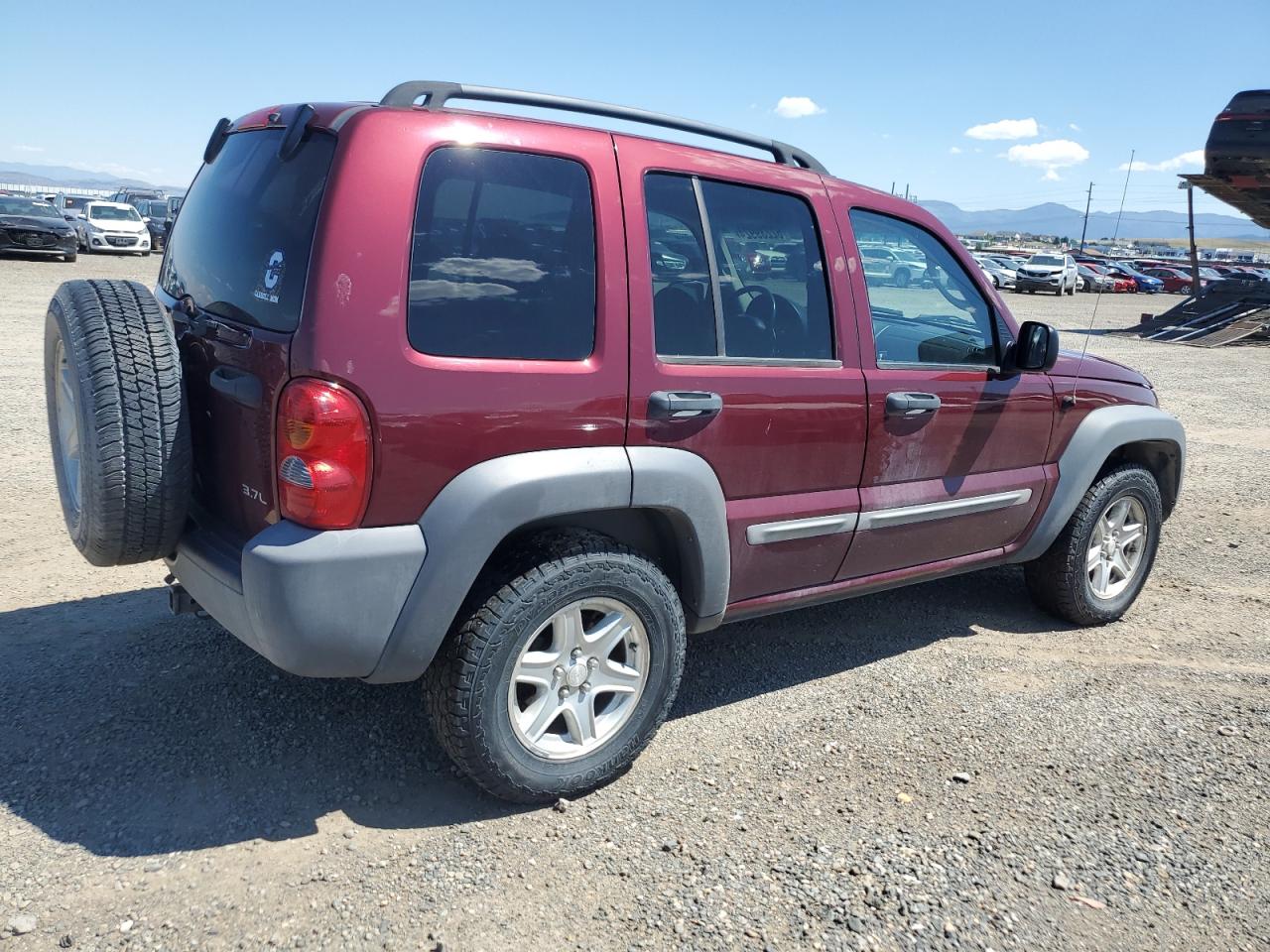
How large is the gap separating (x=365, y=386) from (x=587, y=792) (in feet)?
4.82

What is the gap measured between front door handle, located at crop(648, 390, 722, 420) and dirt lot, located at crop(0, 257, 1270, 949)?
1.19m

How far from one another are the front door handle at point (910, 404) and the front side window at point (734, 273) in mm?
309

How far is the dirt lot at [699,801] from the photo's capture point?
2.56 metres

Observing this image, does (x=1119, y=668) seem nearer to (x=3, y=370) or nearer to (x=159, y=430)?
(x=159, y=430)

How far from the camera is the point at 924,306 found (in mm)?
3934

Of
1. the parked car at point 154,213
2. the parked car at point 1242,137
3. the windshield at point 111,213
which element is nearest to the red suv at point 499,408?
the parked car at point 1242,137

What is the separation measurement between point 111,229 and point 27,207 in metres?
4.08

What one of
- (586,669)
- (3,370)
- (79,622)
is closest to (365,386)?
(586,669)

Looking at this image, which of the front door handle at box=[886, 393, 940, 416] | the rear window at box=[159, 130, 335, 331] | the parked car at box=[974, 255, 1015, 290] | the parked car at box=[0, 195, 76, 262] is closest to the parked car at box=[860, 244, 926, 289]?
the front door handle at box=[886, 393, 940, 416]

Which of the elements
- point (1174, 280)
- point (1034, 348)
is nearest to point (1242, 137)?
point (1034, 348)

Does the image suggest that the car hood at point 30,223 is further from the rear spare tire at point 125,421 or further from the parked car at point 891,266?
the parked car at point 891,266

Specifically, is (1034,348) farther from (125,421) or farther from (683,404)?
(125,421)

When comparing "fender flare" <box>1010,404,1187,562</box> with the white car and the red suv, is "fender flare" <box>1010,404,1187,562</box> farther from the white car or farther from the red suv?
the white car

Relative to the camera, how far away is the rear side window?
8.68 ft
